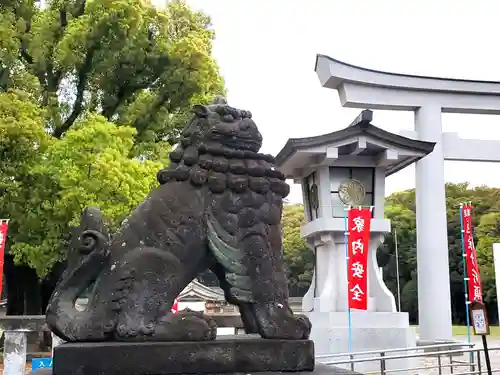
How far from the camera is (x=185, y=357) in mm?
2990

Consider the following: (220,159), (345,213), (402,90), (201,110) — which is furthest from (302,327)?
(402,90)

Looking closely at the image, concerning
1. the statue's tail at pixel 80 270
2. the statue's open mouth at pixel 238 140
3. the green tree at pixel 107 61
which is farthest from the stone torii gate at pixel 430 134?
the statue's tail at pixel 80 270

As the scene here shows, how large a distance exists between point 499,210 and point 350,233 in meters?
24.4

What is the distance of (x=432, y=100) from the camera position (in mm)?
13039

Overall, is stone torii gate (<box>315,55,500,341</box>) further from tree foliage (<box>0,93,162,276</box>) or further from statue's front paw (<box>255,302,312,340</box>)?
statue's front paw (<box>255,302,312,340</box>)

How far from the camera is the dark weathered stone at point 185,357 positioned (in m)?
2.89

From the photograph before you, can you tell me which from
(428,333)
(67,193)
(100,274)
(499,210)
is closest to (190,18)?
(67,193)

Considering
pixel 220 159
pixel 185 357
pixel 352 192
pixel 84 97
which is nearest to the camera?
pixel 185 357

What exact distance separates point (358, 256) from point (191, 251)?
21.4 ft

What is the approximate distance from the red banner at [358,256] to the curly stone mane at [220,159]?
6.03m

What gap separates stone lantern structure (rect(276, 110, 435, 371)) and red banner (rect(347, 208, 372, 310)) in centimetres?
77

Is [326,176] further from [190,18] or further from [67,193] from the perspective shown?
[190,18]

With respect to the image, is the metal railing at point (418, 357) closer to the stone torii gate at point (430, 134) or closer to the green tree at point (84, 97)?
the stone torii gate at point (430, 134)

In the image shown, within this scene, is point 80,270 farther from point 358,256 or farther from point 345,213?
point 345,213
